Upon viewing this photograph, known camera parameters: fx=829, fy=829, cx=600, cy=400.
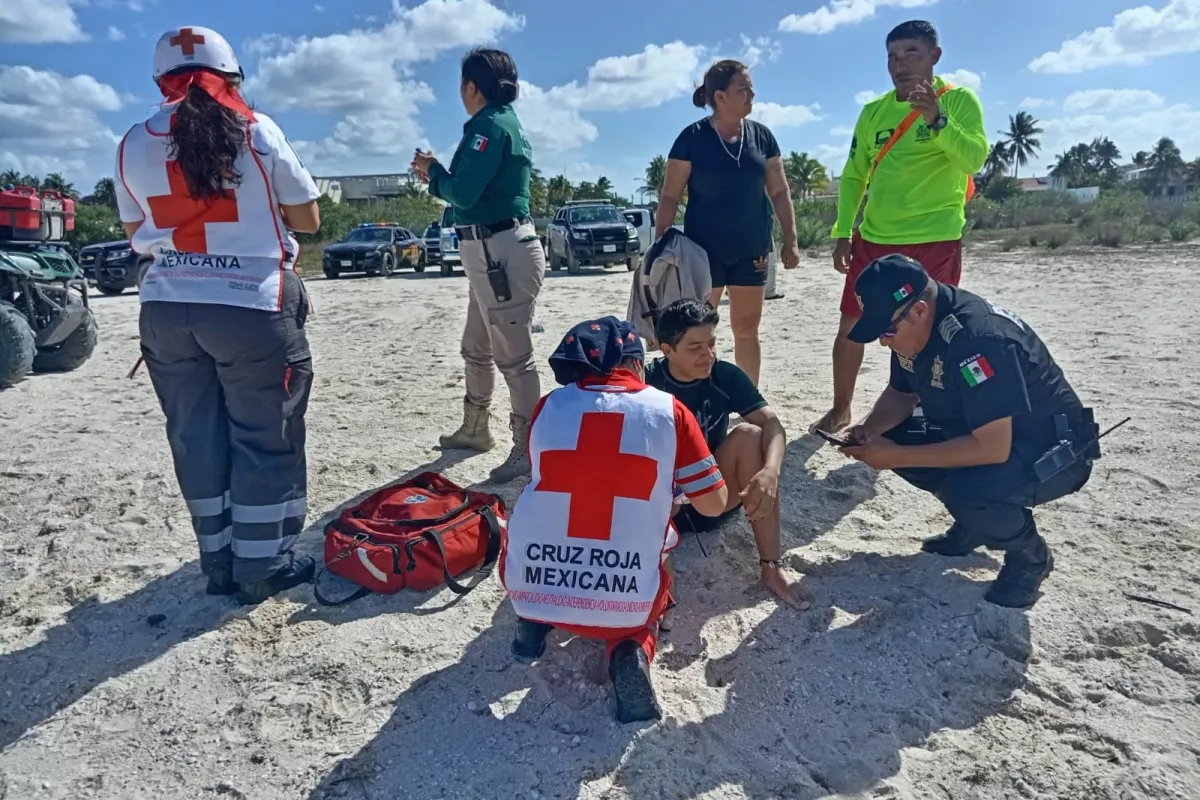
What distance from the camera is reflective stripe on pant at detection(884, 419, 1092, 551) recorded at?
2861mm

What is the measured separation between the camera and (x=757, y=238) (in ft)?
14.5

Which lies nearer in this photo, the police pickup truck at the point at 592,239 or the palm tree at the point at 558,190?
the police pickup truck at the point at 592,239

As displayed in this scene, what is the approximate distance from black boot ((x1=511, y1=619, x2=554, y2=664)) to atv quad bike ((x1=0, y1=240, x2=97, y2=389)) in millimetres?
5928

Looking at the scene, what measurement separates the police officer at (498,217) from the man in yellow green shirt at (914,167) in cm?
174

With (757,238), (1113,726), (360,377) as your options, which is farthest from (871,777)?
(360,377)

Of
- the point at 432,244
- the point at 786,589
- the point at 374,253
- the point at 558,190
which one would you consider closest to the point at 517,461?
the point at 786,589

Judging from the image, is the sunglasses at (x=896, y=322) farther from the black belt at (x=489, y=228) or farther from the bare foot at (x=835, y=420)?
the black belt at (x=489, y=228)

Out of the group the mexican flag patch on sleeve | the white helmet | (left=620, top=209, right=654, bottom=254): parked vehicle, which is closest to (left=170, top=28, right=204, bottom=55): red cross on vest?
the white helmet

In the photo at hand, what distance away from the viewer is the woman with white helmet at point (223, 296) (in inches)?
110

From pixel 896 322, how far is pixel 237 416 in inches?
93.4

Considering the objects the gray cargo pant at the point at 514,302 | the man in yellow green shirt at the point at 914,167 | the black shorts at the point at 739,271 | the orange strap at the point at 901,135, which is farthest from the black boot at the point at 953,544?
the gray cargo pant at the point at 514,302

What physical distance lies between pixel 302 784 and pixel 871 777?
5.03ft

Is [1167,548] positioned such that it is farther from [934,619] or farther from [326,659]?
[326,659]

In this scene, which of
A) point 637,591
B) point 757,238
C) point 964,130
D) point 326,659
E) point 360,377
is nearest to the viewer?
point 637,591
